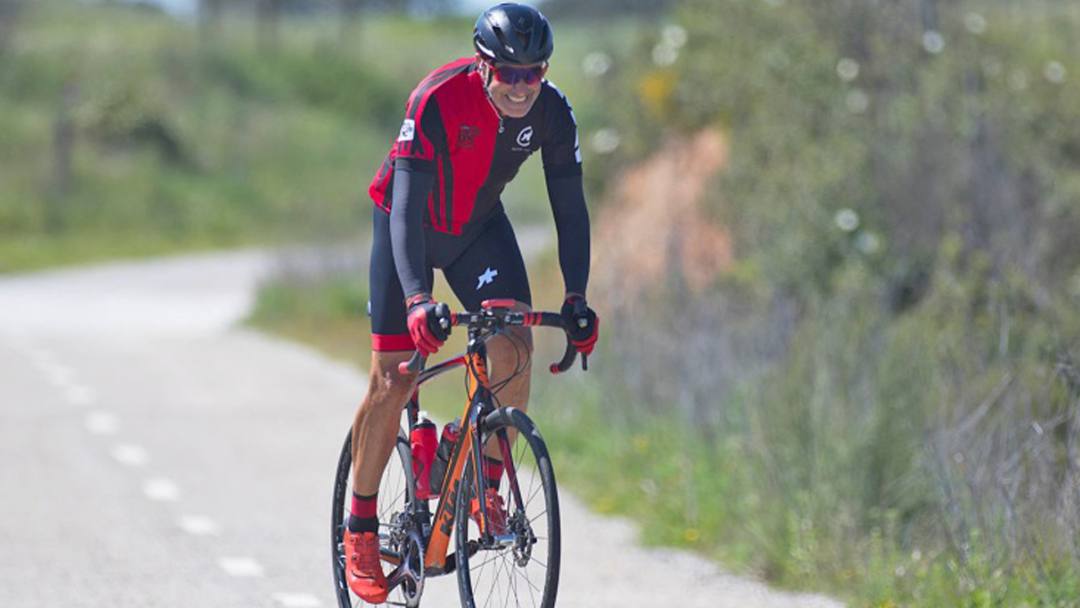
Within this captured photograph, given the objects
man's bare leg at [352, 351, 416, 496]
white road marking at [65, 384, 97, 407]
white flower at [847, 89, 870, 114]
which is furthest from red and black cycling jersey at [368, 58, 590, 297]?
white flower at [847, 89, 870, 114]

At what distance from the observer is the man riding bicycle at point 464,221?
19.6 feet

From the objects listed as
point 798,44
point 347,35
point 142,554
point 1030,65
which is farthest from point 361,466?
point 347,35

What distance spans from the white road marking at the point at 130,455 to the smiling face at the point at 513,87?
6865mm

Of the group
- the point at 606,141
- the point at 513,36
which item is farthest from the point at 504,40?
the point at 606,141

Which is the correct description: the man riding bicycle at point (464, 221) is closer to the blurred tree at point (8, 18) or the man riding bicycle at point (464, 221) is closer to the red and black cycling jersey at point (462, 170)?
the red and black cycling jersey at point (462, 170)

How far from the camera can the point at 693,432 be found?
1082cm

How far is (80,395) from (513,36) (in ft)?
36.6

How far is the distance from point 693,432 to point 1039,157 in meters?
7.21

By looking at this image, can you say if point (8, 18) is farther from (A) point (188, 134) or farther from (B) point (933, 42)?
(B) point (933, 42)

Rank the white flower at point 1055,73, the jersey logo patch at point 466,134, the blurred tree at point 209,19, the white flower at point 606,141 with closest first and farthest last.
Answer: the jersey logo patch at point 466,134
the white flower at point 1055,73
the white flower at point 606,141
the blurred tree at point 209,19

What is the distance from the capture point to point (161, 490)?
11297 mm

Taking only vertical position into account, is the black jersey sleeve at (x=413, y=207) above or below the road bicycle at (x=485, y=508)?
above

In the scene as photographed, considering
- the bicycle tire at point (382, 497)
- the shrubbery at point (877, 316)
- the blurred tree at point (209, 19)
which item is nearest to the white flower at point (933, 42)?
the shrubbery at point (877, 316)

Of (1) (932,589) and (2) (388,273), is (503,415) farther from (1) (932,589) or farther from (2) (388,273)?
(1) (932,589)
